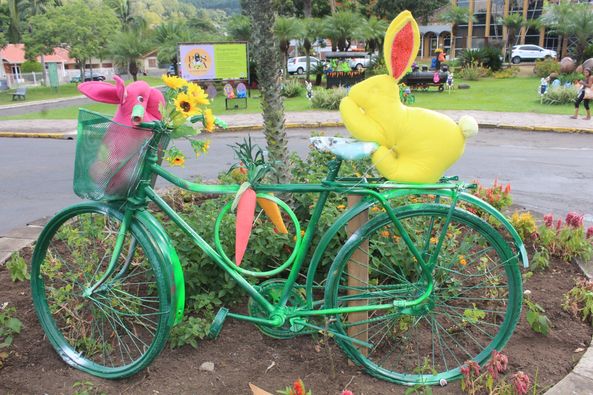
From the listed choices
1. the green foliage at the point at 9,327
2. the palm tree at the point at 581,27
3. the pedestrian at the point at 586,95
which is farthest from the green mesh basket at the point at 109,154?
the palm tree at the point at 581,27

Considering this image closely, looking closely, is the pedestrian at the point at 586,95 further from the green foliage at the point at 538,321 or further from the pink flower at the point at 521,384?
the pink flower at the point at 521,384

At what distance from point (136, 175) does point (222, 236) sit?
88 cm

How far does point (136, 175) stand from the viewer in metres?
2.49

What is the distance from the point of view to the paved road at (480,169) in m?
6.55

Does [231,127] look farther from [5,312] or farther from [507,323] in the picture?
[507,323]

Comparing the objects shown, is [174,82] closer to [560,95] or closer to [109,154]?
[109,154]

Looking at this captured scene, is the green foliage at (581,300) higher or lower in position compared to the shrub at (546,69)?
lower

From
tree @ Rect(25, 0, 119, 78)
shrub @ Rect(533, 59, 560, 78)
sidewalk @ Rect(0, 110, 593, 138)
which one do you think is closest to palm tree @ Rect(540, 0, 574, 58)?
shrub @ Rect(533, 59, 560, 78)

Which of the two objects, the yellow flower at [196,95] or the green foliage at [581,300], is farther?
the green foliage at [581,300]

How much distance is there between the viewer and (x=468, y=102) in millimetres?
18391

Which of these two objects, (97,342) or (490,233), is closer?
(490,233)

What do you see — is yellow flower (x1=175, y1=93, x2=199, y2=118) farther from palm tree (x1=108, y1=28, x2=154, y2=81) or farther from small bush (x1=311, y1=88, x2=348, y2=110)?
palm tree (x1=108, y1=28, x2=154, y2=81)

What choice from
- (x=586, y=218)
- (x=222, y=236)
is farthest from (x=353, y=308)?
(x=586, y=218)

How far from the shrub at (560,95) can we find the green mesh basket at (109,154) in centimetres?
1807
